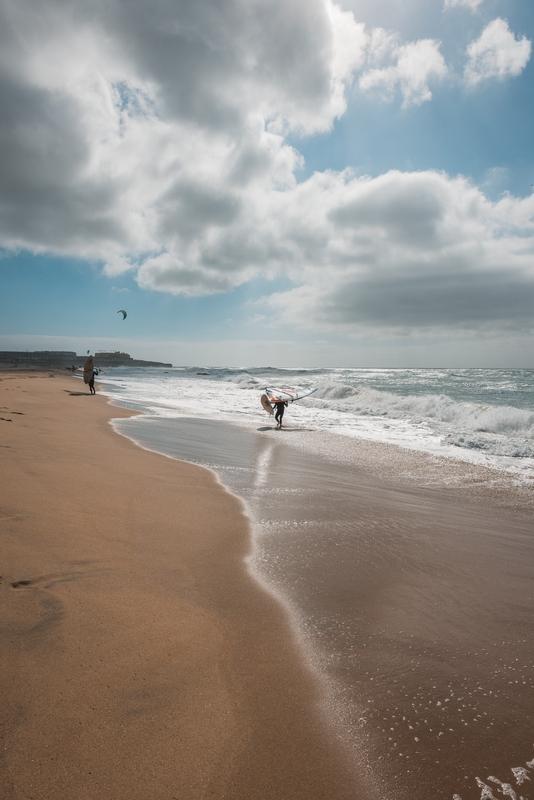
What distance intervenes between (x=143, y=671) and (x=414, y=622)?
5.70 ft

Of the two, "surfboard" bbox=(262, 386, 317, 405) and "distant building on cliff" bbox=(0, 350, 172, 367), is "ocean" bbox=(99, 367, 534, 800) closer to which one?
"surfboard" bbox=(262, 386, 317, 405)

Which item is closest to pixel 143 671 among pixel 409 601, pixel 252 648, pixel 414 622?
pixel 252 648

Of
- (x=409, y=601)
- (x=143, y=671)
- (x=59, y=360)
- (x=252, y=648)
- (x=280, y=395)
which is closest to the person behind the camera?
(x=143, y=671)

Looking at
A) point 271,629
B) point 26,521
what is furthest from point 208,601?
point 26,521

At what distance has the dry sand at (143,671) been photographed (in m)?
1.45

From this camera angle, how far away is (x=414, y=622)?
261 cm

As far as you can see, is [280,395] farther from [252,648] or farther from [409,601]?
[252,648]

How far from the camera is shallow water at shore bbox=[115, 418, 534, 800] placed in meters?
1.68

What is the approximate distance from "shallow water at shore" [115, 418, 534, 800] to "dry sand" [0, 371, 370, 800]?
0.70 ft

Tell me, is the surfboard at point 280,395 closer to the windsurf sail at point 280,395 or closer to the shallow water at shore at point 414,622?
the windsurf sail at point 280,395

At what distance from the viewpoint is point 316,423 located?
1404 cm

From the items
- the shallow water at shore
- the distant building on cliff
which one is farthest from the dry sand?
the distant building on cliff

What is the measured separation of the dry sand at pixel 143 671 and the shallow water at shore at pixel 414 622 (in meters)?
0.21

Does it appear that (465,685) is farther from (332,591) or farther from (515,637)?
(332,591)
